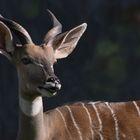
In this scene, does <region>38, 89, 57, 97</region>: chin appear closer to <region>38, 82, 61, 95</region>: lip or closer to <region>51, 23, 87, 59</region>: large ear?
<region>38, 82, 61, 95</region>: lip

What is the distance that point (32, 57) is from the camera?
798cm

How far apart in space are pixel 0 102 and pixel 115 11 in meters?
1.82

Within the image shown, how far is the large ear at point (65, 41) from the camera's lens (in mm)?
8328

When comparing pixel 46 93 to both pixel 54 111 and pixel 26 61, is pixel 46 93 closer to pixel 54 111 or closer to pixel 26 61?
pixel 26 61

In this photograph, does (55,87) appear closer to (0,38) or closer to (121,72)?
(0,38)

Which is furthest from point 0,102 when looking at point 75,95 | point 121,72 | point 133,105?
point 133,105

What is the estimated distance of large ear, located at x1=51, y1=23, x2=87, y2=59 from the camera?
8.33 meters

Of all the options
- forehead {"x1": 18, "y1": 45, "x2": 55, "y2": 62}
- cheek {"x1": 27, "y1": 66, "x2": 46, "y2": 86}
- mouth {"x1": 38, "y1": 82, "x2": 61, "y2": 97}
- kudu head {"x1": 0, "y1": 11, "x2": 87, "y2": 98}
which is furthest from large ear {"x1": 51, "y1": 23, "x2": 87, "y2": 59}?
mouth {"x1": 38, "y1": 82, "x2": 61, "y2": 97}

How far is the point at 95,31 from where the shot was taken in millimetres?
12414

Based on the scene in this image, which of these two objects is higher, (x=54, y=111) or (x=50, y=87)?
(x=50, y=87)

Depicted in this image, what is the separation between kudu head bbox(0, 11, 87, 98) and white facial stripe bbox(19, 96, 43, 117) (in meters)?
0.05

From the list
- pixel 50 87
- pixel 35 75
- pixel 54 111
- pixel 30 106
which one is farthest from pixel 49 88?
pixel 54 111

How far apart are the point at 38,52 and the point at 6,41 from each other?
301mm

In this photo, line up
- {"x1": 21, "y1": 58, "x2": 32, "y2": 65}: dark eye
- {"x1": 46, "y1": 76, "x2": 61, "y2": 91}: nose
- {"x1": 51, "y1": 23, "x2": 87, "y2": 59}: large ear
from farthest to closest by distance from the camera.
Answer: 1. {"x1": 51, "y1": 23, "x2": 87, "y2": 59}: large ear
2. {"x1": 21, "y1": 58, "x2": 32, "y2": 65}: dark eye
3. {"x1": 46, "y1": 76, "x2": 61, "y2": 91}: nose
